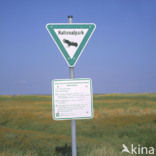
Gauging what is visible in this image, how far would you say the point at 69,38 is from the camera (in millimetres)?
4270

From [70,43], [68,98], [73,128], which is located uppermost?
[70,43]

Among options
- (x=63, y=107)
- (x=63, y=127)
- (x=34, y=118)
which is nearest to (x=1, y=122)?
(x=34, y=118)

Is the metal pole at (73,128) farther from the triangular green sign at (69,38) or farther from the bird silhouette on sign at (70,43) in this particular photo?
the bird silhouette on sign at (70,43)

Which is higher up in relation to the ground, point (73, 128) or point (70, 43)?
point (70, 43)

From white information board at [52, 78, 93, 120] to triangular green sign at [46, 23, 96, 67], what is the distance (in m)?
0.36

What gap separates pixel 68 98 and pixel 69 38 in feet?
3.33

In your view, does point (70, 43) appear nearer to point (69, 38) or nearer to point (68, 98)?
point (69, 38)

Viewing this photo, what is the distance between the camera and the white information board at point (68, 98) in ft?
13.5

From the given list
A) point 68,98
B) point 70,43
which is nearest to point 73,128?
point 68,98

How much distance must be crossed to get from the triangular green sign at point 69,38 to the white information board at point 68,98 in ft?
1.20

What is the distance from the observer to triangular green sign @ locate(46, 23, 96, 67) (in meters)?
4.27

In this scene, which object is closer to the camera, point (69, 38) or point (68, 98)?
point (68, 98)

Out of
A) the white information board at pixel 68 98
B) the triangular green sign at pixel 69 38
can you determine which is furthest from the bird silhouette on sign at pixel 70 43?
the white information board at pixel 68 98

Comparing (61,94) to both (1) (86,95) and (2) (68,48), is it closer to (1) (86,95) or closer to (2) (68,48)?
(1) (86,95)
